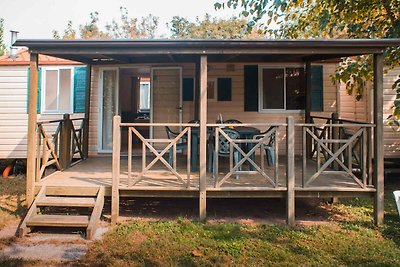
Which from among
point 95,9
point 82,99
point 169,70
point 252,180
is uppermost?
point 95,9

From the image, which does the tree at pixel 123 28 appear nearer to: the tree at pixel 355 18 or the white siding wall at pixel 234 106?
the white siding wall at pixel 234 106

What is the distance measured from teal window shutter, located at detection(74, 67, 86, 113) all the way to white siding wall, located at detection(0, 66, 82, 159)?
1296 millimetres

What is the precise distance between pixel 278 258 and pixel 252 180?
179 cm

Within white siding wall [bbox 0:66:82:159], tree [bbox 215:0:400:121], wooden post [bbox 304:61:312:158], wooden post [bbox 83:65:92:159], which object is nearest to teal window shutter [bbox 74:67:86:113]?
wooden post [bbox 83:65:92:159]

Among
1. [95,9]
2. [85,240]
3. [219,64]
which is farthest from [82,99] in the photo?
[95,9]

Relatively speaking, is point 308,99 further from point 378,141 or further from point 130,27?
point 130,27

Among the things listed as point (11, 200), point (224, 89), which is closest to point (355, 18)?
point (224, 89)

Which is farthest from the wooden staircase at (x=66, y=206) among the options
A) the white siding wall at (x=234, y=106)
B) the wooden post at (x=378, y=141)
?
the wooden post at (x=378, y=141)

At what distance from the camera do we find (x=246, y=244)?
3.98 metres

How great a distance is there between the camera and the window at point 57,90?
26.4ft

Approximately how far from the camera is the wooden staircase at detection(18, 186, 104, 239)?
14.1ft

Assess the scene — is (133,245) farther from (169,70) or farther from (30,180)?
(169,70)

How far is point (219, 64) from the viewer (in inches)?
317

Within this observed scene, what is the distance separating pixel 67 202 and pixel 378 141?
14.8 ft
